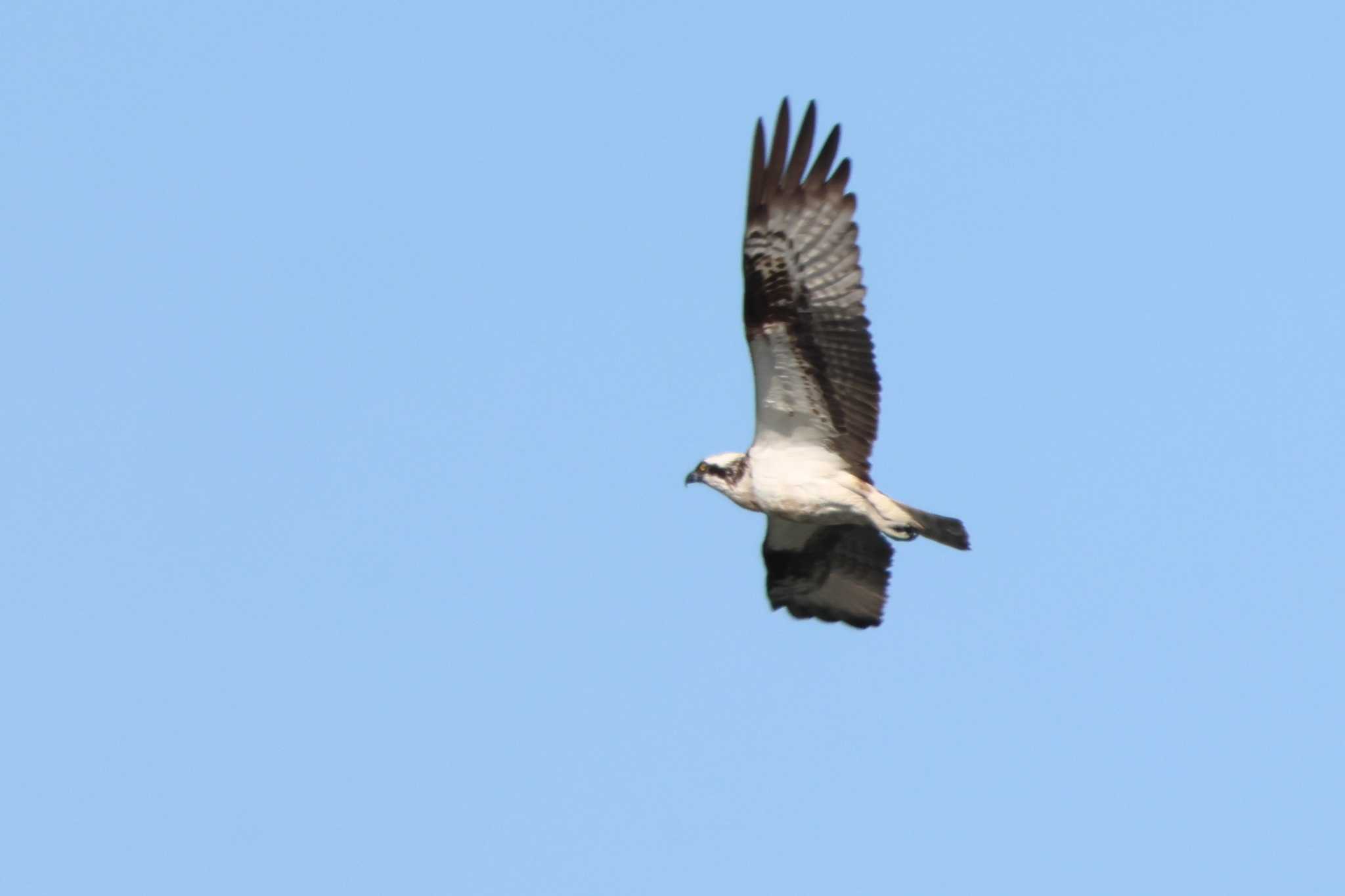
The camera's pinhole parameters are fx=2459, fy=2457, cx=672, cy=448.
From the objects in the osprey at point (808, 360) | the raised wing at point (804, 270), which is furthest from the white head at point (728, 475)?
the raised wing at point (804, 270)

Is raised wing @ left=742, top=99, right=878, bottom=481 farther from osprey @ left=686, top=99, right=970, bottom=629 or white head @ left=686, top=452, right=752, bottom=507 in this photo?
white head @ left=686, top=452, right=752, bottom=507

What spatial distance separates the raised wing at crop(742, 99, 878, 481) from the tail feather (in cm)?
102

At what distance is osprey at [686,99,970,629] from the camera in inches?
674

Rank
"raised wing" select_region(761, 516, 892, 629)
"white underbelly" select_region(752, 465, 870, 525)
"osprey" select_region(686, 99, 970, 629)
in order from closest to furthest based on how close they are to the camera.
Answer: "osprey" select_region(686, 99, 970, 629) → "white underbelly" select_region(752, 465, 870, 525) → "raised wing" select_region(761, 516, 892, 629)

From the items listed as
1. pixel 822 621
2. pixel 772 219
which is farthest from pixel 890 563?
pixel 772 219

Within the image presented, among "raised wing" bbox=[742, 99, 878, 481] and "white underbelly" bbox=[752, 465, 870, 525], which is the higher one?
"raised wing" bbox=[742, 99, 878, 481]

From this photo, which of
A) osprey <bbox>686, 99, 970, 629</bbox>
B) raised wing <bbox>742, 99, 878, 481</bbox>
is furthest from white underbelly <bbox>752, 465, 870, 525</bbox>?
raised wing <bbox>742, 99, 878, 481</bbox>

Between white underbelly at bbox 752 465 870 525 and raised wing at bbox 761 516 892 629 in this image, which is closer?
white underbelly at bbox 752 465 870 525

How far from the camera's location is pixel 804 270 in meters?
17.1

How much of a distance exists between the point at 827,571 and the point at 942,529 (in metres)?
1.73

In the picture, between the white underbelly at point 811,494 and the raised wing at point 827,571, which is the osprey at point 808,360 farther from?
the raised wing at point 827,571

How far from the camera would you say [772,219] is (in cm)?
1709

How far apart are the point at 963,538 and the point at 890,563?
1.55 m

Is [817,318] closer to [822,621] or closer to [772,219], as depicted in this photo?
[772,219]
